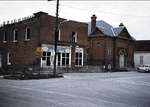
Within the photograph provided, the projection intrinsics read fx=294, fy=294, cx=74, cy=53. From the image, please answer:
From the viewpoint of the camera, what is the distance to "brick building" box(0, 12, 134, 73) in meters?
40.6

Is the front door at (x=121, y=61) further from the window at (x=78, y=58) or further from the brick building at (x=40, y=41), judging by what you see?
the window at (x=78, y=58)

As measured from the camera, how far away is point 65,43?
4303 cm

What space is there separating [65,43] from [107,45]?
9550 millimetres

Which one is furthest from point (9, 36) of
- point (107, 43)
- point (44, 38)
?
point (107, 43)

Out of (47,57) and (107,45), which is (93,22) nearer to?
(107,45)

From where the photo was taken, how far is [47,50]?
4056 centimetres

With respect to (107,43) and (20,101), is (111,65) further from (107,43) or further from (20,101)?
(20,101)

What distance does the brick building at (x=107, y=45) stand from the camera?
49562 mm

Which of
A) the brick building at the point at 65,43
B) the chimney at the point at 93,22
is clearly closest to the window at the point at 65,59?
the brick building at the point at 65,43

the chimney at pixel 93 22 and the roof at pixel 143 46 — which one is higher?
the chimney at pixel 93 22

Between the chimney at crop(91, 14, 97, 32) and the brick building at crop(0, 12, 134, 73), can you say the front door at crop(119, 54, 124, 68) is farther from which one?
the chimney at crop(91, 14, 97, 32)

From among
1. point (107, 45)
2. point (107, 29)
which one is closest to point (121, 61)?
point (107, 45)

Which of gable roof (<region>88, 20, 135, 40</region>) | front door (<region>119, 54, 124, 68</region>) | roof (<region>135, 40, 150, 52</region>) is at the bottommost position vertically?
front door (<region>119, 54, 124, 68</region>)

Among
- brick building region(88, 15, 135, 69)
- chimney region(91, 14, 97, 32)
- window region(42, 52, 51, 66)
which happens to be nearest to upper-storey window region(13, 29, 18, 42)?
window region(42, 52, 51, 66)
